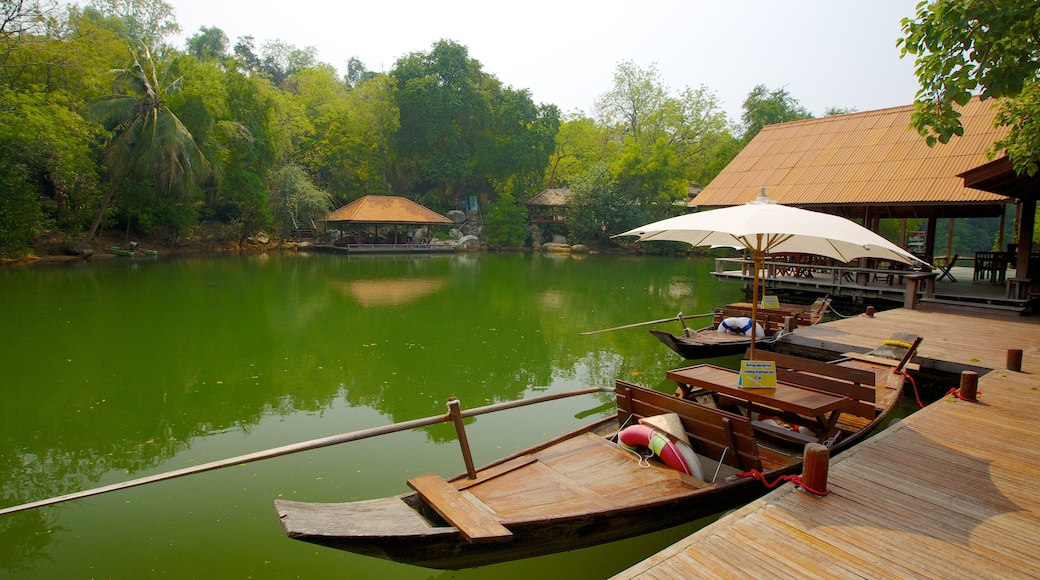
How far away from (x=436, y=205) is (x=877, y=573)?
34.7 meters

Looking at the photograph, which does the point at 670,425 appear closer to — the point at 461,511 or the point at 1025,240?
the point at 461,511

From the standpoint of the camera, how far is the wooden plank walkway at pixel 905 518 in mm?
2402

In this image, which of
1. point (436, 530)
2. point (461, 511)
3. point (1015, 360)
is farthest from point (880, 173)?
point (436, 530)

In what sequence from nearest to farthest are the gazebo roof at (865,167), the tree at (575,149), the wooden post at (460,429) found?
the wooden post at (460,429)
the gazebo roof at (865,167)
the tree at (575,149)

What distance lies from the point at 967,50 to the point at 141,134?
25702 mm

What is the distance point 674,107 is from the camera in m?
37.0

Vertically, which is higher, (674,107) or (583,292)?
(674,107)

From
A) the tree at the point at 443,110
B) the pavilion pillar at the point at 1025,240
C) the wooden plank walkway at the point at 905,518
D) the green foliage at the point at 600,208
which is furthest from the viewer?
the tree at the point at 443,110

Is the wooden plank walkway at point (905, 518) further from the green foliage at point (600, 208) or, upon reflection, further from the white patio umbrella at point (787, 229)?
the green foliage at point (600, 208)

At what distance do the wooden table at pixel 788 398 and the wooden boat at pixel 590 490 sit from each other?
14 mm

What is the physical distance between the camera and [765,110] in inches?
1352

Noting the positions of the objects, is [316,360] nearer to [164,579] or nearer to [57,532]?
[57,532]

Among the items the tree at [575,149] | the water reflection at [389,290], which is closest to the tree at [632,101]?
the tree at [575,149]

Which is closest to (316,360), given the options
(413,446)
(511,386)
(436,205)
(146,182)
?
(511,386)
